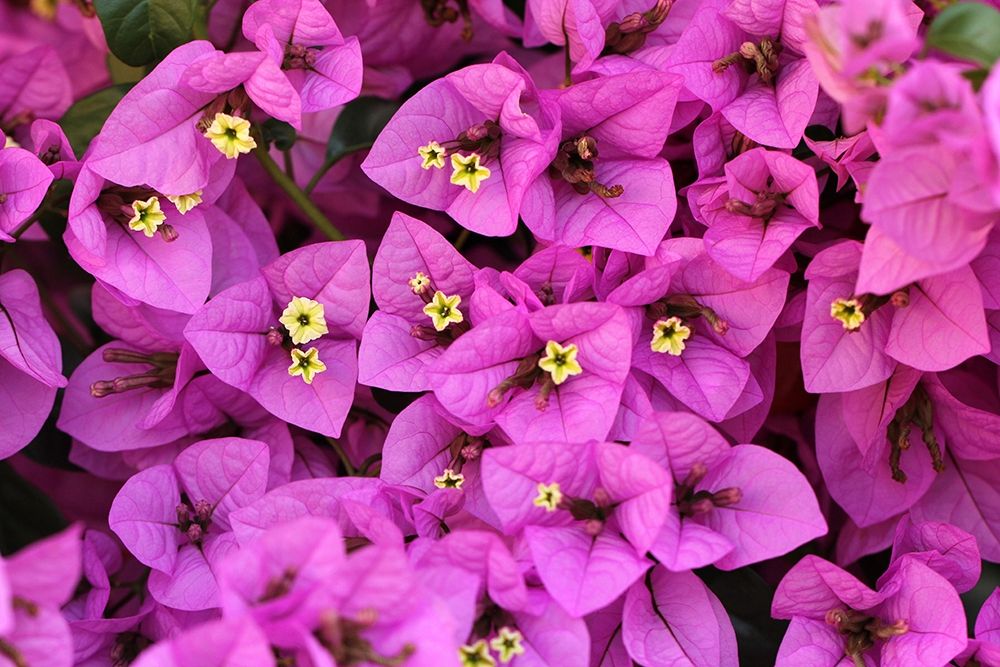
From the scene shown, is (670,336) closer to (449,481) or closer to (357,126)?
(449,481)

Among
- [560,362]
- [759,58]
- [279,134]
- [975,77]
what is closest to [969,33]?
[975,77]

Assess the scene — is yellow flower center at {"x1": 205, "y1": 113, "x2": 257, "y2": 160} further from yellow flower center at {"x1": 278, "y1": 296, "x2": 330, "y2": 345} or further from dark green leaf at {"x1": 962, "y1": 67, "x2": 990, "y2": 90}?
dark green leaf at {"x1": 962, "y1": 67, "x2": 990, "y2": 90}

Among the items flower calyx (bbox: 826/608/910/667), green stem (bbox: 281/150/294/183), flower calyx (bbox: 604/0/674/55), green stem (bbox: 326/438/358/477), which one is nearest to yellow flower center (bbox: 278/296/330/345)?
green stem (bbox: 326/438/358/477)

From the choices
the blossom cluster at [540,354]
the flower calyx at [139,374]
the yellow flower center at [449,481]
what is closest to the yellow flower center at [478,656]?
the blossom cluster at [540,354]

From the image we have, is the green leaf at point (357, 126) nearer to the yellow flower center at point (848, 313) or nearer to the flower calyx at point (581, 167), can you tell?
the flower calyx at point (581, 167)

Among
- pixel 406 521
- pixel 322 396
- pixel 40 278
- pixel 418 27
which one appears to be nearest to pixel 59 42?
pixel 40 278

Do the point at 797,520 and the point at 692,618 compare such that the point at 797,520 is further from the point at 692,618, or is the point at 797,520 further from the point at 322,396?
the point at 322,396

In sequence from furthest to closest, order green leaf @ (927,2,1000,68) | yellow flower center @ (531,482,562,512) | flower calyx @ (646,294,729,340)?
flower calyx @ (646,294,729,340), yellow flower center @ (531,482,562,512), green leaf @ (927,2,1000,68)
